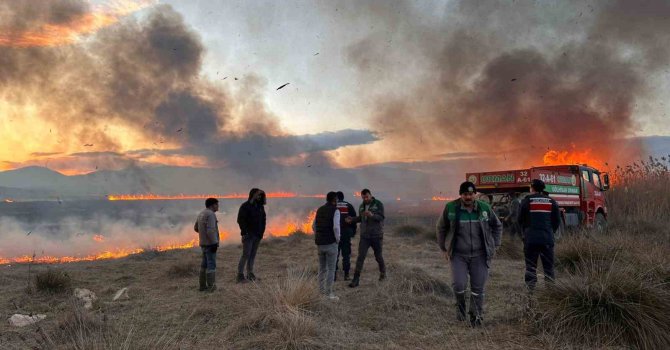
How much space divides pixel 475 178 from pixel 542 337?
1164 cm

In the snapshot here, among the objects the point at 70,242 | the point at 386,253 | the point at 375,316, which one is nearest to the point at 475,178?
the point at 386,253

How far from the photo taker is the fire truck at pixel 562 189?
46.6 ft

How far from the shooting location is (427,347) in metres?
4.80

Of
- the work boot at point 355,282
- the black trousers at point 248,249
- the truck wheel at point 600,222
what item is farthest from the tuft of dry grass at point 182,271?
the truck wheel at point 600,222

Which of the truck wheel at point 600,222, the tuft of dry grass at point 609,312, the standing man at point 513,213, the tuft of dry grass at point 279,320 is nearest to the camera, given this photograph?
the tuft of dry grass at point 609,312

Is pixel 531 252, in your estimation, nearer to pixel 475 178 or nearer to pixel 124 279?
pixel 475 178

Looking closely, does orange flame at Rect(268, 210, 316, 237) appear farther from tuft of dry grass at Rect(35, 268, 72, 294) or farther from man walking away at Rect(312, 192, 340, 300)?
tuft of dry grass at Rect(35, 268, 72, 294)

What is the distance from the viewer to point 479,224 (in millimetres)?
5516

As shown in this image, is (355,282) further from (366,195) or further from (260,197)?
(260,197)

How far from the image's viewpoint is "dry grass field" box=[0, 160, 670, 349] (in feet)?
15.2

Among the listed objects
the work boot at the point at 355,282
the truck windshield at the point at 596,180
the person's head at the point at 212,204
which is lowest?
the work boot at the point at 355,282

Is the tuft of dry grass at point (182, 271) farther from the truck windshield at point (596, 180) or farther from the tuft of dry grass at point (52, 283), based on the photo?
the truck windshield at point (596, 180)

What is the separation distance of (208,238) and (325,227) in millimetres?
2755

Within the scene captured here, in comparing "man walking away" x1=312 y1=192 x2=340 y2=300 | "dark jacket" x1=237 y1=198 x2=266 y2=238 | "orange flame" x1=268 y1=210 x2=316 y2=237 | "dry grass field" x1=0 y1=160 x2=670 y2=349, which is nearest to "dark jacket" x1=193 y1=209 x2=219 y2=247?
"dark jacket" x1=237 y1=198 x2=266 y2=238
